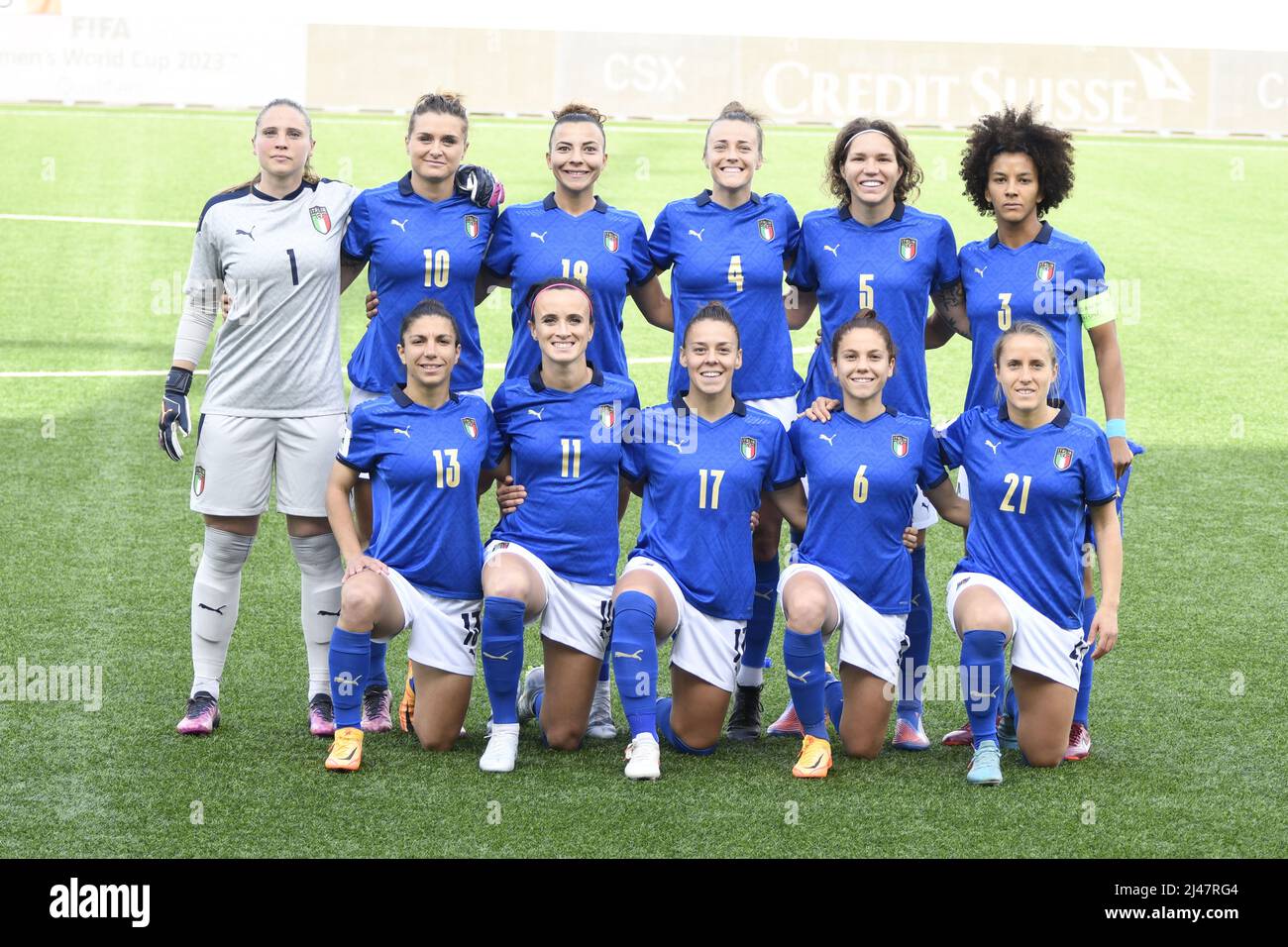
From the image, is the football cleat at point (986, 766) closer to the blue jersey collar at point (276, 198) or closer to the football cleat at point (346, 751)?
the football cleat at point (346, 751)

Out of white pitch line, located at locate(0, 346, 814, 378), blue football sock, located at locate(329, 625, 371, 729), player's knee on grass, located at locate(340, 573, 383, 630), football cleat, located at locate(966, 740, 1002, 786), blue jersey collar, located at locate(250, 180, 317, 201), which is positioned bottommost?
football cleat, located at locate(966, 740, 1002, 786)

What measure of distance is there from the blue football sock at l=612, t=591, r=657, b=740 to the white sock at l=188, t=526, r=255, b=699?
1.37 meters

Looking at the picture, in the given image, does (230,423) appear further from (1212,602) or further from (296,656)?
(1212,602)

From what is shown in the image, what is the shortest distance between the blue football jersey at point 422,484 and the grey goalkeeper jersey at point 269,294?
11.7 inches

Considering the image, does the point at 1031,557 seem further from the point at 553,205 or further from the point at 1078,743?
the point at 553,205

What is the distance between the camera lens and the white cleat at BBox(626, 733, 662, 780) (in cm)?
531

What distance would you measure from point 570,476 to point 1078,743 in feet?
6.31

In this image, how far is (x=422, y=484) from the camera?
5.51 metres

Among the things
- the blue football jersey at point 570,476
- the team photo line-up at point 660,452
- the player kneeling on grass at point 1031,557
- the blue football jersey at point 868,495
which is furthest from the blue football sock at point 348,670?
the player kneeling on grass at point 1031,557

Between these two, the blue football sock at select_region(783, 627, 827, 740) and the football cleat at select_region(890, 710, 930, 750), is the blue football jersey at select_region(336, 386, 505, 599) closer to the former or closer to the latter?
the blue football sock at select_region(783, 627, 827, 740)

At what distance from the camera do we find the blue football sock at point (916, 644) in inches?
229

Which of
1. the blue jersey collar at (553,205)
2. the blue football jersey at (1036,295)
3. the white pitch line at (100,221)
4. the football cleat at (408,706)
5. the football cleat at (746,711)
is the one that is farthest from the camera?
the white pitch line at (100,221)

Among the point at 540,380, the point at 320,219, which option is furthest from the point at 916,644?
the point at 320,219

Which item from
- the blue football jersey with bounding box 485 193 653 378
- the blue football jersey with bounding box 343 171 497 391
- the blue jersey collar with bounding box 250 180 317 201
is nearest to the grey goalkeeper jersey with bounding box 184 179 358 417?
the blue jersey collar with bounding box 250 180 317 201
